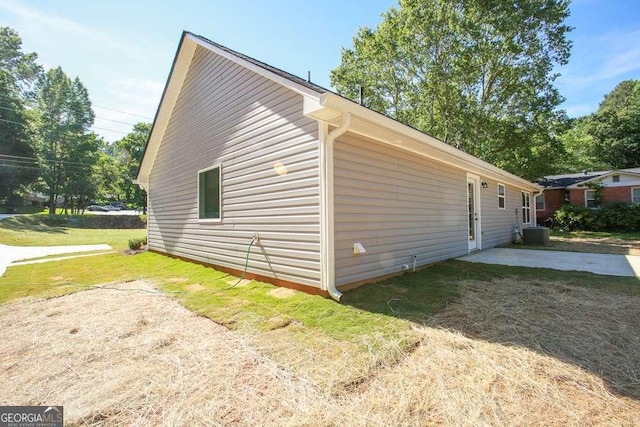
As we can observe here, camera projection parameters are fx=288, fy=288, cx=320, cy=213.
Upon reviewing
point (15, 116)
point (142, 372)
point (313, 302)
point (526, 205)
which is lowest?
point (142, 372)

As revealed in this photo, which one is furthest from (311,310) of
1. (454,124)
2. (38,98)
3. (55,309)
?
(38,98)

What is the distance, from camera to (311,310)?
3.52m

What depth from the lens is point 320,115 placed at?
3768 millimetres

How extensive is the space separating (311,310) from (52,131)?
34329 millimetres

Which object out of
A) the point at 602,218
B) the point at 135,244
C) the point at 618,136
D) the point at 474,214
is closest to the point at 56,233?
the point at 135,244

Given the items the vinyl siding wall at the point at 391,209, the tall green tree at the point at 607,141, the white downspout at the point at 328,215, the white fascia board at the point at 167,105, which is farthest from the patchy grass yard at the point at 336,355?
the tall green tree at the point at 607,141

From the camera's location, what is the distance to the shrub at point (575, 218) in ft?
52.7

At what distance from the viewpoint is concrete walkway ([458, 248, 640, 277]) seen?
5.77 meters

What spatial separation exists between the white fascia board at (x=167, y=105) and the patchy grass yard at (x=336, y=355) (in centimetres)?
544

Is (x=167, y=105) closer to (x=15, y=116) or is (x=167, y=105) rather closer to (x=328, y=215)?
(x=328, y=215)

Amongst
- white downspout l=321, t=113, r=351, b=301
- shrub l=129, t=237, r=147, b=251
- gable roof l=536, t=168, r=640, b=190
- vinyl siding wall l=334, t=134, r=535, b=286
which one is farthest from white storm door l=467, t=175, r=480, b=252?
gable roof l=536, t=168, r=640, b=190

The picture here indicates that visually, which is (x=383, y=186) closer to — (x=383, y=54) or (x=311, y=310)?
(x=311, y=310)

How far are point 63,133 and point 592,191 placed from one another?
42173 mm

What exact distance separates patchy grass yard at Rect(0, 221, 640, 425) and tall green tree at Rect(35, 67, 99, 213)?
30.1 metres
